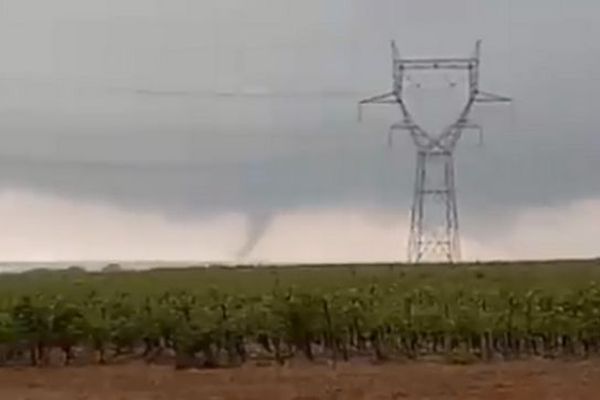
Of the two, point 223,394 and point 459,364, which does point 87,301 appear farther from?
point 223,394

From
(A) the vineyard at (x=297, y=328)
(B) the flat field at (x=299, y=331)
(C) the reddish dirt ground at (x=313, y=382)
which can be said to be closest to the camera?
(C) the reddish dirt ground at (x=313, y=382)

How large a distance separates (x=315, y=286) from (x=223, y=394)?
721 inches

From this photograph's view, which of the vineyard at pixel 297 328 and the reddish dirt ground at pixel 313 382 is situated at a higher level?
the vineyard at pixel 297 328

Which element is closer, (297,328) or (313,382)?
(313,382)

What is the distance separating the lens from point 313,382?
96.9 feet

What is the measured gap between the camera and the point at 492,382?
29.7 metres

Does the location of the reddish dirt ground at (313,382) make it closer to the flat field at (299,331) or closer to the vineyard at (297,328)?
the flat field at (299,331)

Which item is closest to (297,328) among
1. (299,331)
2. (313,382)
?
(299,331)

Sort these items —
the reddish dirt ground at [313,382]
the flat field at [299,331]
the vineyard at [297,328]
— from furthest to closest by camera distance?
1. the vineyard at [297,328]
2. the flat field at [299,331]
3. the reddish dirt ground at [313,382]

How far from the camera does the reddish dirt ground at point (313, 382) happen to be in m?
26.7

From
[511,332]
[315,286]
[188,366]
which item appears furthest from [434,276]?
[188,366]

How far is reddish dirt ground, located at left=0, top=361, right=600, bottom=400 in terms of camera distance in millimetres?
26734

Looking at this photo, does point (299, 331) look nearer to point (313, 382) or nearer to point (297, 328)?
point (297, 328)

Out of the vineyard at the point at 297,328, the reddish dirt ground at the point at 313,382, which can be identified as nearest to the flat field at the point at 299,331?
the vineyard at the point at 297,328
